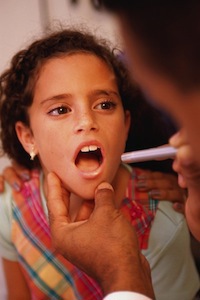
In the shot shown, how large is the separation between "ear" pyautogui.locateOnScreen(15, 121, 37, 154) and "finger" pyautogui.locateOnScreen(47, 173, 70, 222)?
0.30ft

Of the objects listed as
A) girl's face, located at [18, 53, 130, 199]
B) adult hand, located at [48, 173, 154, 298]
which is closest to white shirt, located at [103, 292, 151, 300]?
adult hand, located at [48, 173, 154, 298]

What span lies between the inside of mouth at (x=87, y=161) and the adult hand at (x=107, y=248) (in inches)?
3.1

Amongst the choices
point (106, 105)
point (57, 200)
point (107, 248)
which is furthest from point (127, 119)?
point (107, 248)

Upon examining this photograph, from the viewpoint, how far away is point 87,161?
717 millimetres

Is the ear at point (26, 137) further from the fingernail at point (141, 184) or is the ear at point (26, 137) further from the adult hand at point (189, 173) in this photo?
the adult hand at point (189, 173)

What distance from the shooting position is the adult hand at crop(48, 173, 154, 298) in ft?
1.70

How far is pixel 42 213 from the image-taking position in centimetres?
84

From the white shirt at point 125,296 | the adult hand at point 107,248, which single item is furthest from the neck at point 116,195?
the white shirt at point 125,296

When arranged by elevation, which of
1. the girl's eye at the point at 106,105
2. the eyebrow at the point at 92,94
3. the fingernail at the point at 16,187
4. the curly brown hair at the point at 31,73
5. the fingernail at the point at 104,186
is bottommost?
the fingernail at the point at 104,186

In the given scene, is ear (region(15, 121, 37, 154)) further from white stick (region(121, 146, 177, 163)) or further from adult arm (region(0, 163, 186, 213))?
white stick (region(121, 146, 177, 163))

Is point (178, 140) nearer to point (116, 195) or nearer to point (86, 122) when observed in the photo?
point (86, 122)

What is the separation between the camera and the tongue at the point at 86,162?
2.33ft

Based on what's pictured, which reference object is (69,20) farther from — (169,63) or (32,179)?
(169,63)

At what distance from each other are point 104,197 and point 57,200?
9cm
